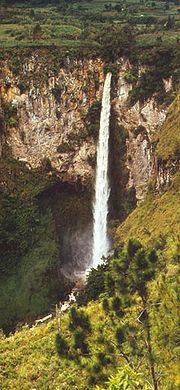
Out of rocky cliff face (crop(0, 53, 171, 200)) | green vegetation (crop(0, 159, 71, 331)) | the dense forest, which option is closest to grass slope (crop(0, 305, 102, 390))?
the dense forest

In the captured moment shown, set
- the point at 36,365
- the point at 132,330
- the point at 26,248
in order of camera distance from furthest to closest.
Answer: the point at 26,248
the point at 36,365
the point at 132,330

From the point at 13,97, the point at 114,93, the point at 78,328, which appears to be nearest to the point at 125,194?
the point at 114,93

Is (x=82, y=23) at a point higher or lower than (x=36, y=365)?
higher

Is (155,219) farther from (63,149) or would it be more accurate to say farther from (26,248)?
(63,149)

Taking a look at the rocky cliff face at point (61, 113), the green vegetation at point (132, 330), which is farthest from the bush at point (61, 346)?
the rocky cliff face at point (61, 113)

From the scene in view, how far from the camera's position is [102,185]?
37.2 m

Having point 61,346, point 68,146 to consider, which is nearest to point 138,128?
point 68,146

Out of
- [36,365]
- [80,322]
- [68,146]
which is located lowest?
[36,365]

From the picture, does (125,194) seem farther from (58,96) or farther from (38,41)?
(38,41)

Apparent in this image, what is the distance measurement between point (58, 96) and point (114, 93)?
3.40 metres

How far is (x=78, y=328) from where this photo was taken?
9977 mm

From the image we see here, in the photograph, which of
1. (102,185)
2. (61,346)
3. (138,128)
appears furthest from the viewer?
(102,185)

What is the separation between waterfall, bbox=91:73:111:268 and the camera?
36.7m

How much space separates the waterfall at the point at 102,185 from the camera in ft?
120
